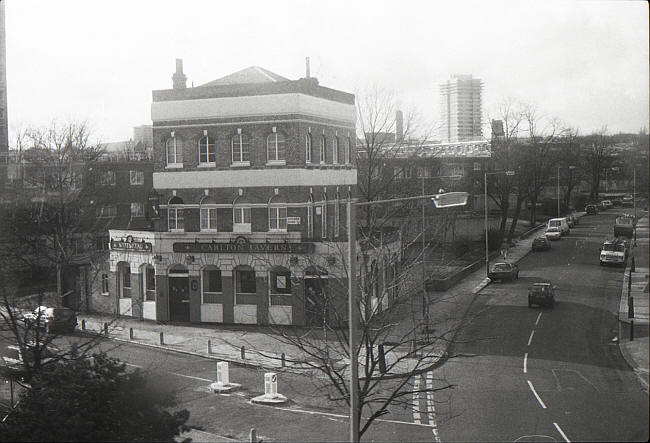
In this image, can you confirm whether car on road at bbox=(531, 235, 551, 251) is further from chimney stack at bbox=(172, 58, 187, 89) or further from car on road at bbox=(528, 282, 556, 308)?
chimney stack at bbox=(172, 58, 187, 89)

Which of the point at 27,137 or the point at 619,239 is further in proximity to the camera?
the point at 27,137

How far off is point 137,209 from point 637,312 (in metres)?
27.9

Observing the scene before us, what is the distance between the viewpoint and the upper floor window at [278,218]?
1155 inches

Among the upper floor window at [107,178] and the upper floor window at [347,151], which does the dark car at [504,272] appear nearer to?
the upper floor window at [347,151]

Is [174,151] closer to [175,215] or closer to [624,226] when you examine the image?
[175,215]

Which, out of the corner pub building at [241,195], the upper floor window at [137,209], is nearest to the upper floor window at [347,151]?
the corner pub building at [241,195]

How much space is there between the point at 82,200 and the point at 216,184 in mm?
6067

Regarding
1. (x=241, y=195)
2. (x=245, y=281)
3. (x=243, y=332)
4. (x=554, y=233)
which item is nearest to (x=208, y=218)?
(x=241, y=195)

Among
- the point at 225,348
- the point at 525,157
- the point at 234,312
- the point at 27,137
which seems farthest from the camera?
the point at 27,137

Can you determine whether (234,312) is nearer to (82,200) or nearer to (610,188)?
(82,200)

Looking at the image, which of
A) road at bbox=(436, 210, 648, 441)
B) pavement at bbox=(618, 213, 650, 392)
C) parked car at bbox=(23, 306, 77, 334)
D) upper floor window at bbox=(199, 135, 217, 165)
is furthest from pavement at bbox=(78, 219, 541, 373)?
upper floor window at bbox=(199, 135, 217, 165)

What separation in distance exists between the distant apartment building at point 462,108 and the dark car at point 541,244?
6.23m

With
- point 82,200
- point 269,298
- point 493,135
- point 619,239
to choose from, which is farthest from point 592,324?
point 82,200

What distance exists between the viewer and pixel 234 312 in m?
29.5
